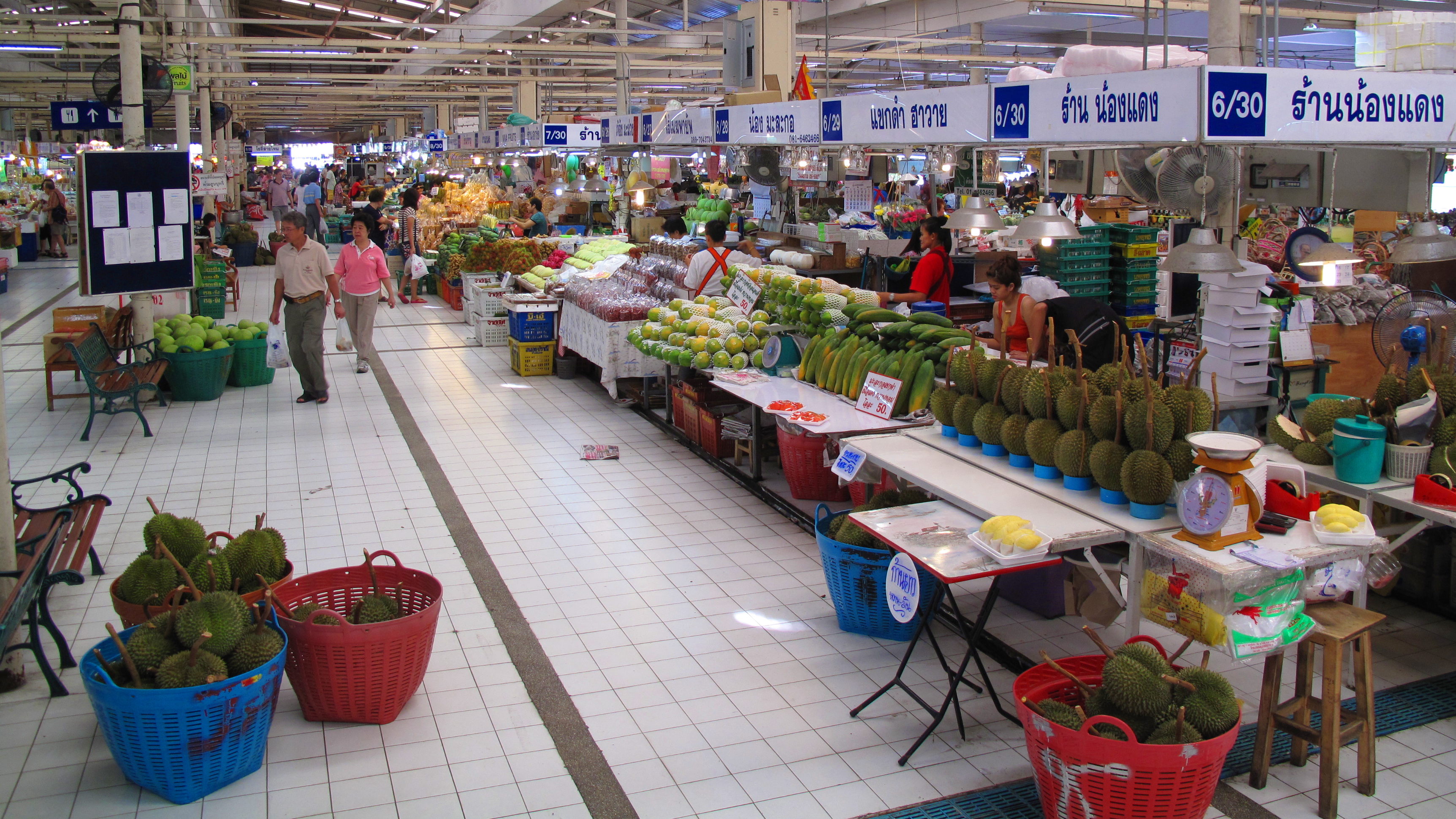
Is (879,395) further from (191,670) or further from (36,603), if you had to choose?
(36,603)

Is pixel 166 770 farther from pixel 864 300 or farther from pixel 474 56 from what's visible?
pixel 474 56

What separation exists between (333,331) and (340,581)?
10116 mm

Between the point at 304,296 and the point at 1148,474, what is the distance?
762 cm

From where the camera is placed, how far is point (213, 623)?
374 centimetres

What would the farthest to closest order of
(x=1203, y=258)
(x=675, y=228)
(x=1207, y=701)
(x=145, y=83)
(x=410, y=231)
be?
(x=410, y=231) < (x=675, y=228) < (x=145, y=83) < (x=1203, y=258) < (x=1207, y=701)

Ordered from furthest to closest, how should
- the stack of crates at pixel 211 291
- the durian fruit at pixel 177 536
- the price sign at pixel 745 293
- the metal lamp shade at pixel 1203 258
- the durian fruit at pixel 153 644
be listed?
the stack of crates at pixel 211 291 < the price sign at pixel 745 293 < the metal lamp shade at pixel 1203 258 < the durian fruit at pixel 177 536 < the durian fruit at pixel 153 644

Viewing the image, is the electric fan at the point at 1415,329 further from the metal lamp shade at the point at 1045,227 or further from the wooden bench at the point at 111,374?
the wooden bench at the point at 111,374

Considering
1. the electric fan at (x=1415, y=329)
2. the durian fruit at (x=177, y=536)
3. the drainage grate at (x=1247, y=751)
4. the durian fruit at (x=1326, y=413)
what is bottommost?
the drainage grate at (x=1247, y=751)

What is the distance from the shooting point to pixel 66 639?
494 centimetres

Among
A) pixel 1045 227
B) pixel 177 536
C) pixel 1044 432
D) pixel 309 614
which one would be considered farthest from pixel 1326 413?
pixel 177 536

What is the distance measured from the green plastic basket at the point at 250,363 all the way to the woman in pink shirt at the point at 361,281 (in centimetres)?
83

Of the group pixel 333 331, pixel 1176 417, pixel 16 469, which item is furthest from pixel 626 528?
pixel 333 331

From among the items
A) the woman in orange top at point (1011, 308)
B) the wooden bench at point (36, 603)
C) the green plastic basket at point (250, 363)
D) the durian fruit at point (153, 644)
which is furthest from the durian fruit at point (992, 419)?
the green plastic basket at point (250, 363)

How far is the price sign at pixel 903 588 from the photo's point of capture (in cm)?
384
